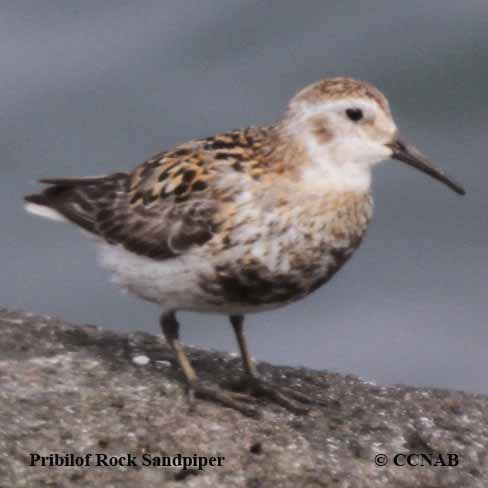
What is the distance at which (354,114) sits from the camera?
8000 mm

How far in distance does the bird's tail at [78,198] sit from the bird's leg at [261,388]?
3.28ft

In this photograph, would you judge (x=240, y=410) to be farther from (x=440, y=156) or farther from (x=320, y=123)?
(x=440, y=156)

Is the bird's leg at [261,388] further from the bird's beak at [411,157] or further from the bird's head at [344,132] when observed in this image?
the bird's beak at [411,157]

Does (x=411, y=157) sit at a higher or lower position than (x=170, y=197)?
higher

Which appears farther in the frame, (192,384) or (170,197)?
(170,197)

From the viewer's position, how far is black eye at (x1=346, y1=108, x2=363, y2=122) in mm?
7988

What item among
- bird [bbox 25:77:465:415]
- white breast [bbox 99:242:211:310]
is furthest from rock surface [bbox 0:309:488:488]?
white breast [bbox 99:242:211:310]

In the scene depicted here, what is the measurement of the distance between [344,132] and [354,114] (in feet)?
0.35

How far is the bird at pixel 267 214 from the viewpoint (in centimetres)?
792

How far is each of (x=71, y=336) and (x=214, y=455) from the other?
175 cm

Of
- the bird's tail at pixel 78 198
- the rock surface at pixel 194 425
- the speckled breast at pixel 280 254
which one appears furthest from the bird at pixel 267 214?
the bird's tail at pixel 78 198

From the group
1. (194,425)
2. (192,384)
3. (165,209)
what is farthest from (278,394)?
(165,209)

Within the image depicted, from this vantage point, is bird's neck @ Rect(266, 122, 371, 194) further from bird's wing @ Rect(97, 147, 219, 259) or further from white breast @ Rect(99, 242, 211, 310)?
white breast @ Rect(99, 242, 211, 310)

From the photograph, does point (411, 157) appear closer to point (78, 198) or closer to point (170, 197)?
point (170, 197)
